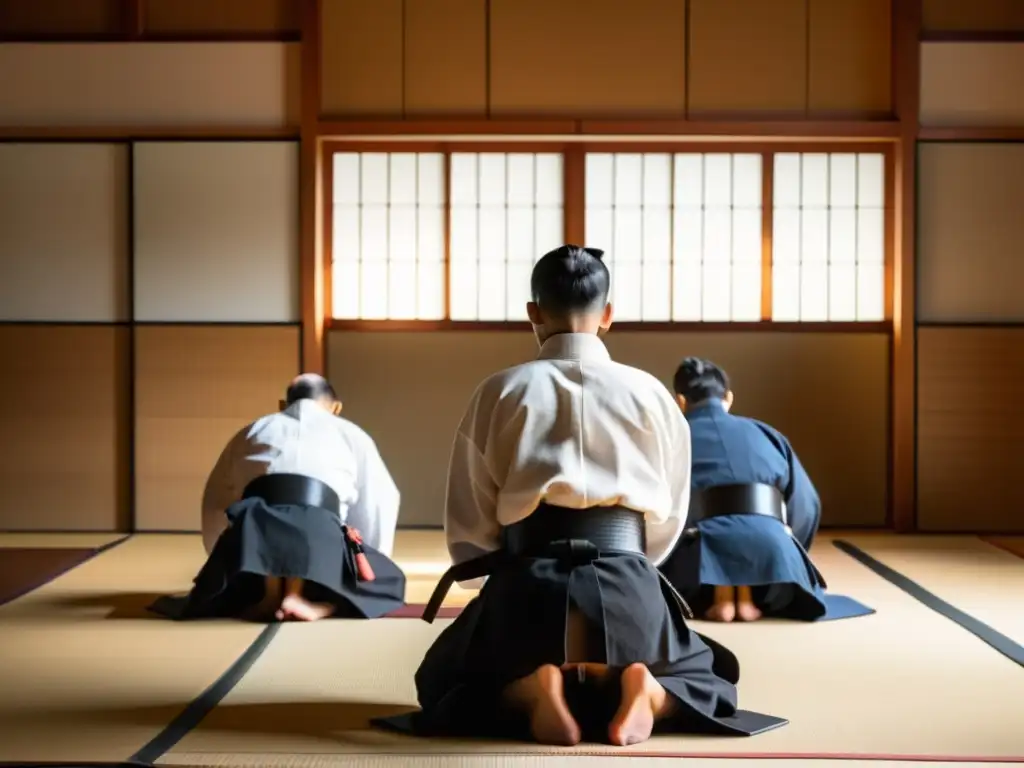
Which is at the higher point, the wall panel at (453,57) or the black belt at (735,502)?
the wall panel at (453,57)

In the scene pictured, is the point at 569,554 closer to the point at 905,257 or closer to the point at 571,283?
the point at 571,283

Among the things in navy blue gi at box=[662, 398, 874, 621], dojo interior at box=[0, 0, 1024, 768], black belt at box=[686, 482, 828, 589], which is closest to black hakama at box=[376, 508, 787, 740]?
navy blue gi at box=[662, 398, 874, 621]

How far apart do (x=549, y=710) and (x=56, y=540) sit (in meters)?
4.26

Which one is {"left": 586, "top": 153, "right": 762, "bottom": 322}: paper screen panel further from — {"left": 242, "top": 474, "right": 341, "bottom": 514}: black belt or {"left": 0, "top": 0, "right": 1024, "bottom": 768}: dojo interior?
{"left": 242, "top": 474, "right": 341, "bottom": 514}: black belt

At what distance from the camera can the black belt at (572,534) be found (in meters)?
2.83

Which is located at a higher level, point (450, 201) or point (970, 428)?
point (450, 201)

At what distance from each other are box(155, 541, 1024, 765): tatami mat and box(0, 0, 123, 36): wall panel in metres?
3.93

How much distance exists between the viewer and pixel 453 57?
21.9 ft

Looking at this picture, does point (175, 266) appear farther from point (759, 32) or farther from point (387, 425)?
point (759, 32)

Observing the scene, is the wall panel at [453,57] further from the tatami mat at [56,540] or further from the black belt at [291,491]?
the black belt at [291,491]

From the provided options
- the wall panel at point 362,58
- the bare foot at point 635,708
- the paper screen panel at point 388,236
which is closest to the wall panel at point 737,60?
the paper screen panel at point 388,236

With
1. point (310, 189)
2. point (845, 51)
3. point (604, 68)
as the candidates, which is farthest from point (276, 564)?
point (845, 51)

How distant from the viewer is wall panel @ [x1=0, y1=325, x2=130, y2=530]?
264 inches

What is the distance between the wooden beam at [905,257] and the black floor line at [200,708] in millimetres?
3770
